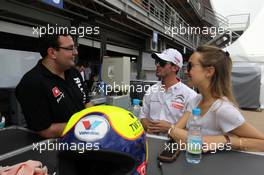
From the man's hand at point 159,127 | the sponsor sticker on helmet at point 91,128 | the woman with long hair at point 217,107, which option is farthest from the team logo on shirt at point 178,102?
the sponsor sticker on helmet at point 91,128

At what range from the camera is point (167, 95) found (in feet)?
7.42

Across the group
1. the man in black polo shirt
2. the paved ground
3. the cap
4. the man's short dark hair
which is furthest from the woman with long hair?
the paved ground

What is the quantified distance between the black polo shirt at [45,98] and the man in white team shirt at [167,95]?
696 mm

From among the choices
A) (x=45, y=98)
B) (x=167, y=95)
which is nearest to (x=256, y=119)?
(x=167, y=95)

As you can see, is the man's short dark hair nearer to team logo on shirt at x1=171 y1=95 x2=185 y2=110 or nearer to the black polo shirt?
the black polo shirt

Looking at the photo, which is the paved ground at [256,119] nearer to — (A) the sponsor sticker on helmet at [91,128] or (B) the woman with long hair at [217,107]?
(B) the woman with long hair at [217,107]

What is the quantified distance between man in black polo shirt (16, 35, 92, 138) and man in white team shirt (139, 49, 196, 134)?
646mm

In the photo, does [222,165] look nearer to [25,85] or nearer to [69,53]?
[25,85]

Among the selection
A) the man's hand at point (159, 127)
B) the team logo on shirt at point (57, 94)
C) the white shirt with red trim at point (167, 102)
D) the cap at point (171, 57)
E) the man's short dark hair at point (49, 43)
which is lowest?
the man's hand at point (159, 127)

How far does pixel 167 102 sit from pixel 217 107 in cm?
92

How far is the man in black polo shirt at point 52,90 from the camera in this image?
1.70m

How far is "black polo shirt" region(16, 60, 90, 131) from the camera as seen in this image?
66.8 inches

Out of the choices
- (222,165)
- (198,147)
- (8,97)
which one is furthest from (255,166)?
(8,97)

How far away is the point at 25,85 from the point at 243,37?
9.60 meters
